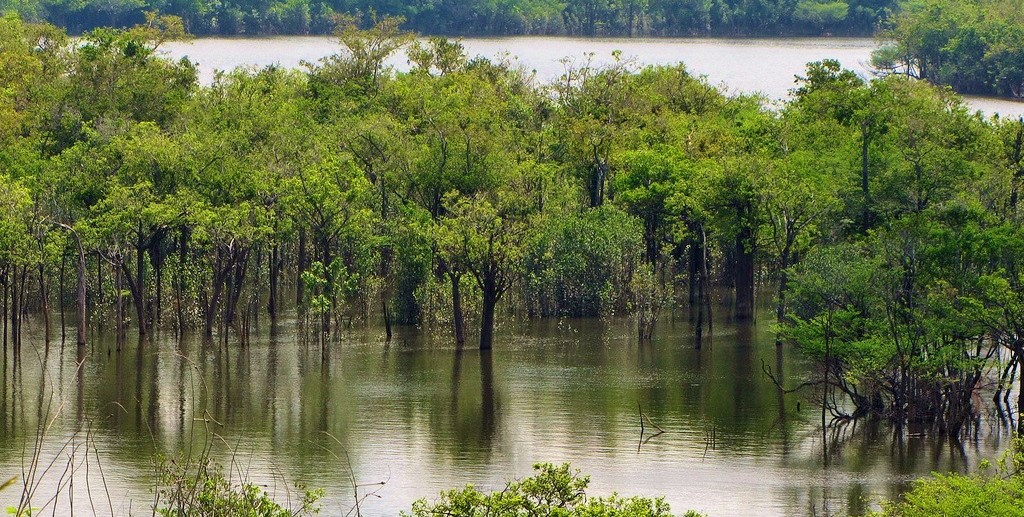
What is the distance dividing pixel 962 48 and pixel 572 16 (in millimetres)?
58671

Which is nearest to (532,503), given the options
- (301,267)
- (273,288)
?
(273,288)

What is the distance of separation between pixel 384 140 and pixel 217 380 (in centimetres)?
2302

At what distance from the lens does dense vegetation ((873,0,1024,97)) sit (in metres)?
134

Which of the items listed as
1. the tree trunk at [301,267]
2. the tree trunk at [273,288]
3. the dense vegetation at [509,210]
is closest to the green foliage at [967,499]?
the dense vegetation at [509,210]

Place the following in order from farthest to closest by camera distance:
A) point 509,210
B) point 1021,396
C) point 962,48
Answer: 1. point 962,48
2. point 509,210
3. point 1021,396

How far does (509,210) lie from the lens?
67.7 meters

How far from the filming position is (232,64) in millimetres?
138750

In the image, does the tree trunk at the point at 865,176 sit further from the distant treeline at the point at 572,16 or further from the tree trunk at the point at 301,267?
the distant treeline at the point at 572,16

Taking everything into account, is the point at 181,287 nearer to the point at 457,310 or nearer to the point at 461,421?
the point at 457,310

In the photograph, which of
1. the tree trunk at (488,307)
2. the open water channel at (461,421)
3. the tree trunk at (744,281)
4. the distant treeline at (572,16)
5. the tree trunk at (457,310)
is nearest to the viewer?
the open water channel at (461,421)

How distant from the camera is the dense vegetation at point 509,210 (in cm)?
5097

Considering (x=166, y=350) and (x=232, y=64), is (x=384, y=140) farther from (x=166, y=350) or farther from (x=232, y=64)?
(x=232, y=64)

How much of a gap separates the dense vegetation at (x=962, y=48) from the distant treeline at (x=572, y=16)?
116ft

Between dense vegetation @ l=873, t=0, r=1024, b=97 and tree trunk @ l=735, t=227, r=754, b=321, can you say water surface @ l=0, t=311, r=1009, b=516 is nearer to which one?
tree trunk @ l=735, t=227, r=754, b=321
